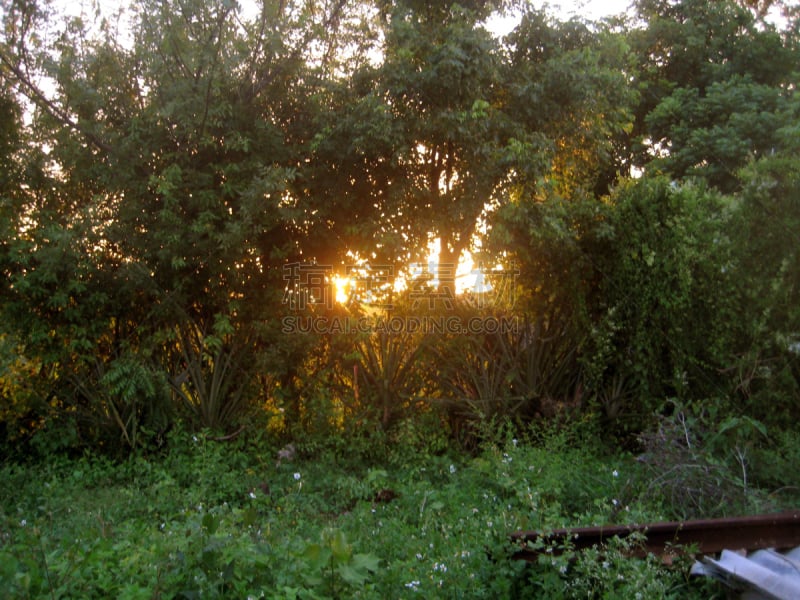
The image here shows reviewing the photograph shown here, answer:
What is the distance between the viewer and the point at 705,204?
6.92 m

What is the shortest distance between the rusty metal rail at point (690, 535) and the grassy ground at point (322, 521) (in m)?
0.12

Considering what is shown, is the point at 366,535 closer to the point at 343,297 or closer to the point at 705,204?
the point at 343,297

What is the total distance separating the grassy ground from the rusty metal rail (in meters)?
0.12

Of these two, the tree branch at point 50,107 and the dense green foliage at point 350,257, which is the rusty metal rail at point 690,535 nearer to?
the dense green foliage at point 350,257

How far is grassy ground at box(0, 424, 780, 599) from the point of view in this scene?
3131 mm

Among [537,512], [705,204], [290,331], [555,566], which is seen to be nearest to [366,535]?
[537,512]

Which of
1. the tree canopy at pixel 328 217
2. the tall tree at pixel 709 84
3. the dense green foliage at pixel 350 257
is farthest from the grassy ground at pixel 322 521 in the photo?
the tall tree at pixel 709 84

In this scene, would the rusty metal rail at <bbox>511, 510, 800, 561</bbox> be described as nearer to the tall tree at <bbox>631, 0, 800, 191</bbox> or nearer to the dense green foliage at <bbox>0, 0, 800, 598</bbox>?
the dense green foliage at <bbox>0, 0, 800, 598</bbox>

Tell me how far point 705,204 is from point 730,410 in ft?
6.78

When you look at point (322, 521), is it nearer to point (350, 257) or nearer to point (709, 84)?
point (350, 257)

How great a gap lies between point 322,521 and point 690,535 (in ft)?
8.34

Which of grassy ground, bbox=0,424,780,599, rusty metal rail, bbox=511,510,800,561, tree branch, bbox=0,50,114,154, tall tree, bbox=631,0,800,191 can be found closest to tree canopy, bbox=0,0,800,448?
tree branch, bbox=0,50,114,154

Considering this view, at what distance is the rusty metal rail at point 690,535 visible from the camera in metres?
3.62

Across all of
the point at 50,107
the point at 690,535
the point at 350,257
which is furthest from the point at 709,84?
the point at 690,535
